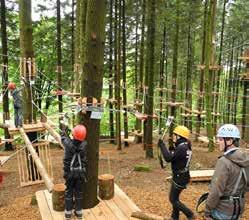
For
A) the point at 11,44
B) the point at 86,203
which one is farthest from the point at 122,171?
the point at 11,44

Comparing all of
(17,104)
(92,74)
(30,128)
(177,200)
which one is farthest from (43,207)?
(17,104)

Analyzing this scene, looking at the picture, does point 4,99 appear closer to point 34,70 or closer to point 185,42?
point 34,70

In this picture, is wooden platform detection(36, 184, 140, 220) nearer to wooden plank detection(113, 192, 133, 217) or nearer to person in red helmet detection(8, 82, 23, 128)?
wooden plank detection(113, 192, 133, 217)

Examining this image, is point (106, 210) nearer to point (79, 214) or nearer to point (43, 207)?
point (79, 214)

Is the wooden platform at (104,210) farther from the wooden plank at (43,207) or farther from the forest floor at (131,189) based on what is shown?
the forest floor at (131,189)

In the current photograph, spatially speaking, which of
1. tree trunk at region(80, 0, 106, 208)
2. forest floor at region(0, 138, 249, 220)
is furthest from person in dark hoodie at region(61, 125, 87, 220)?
forest floor at region(0, 138, 249, 220)

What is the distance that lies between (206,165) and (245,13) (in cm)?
1406

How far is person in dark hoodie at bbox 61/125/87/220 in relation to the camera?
509cm

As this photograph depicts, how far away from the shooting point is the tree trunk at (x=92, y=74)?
17.8 feet

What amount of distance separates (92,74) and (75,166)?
1.49 m

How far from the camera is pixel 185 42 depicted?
83.0ft

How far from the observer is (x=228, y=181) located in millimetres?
3619

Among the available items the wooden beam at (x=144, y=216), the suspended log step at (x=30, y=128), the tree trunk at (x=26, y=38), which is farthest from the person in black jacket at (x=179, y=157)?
the tree trunk at (x=26, y=38)

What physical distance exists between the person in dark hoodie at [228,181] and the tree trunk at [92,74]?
245cm
